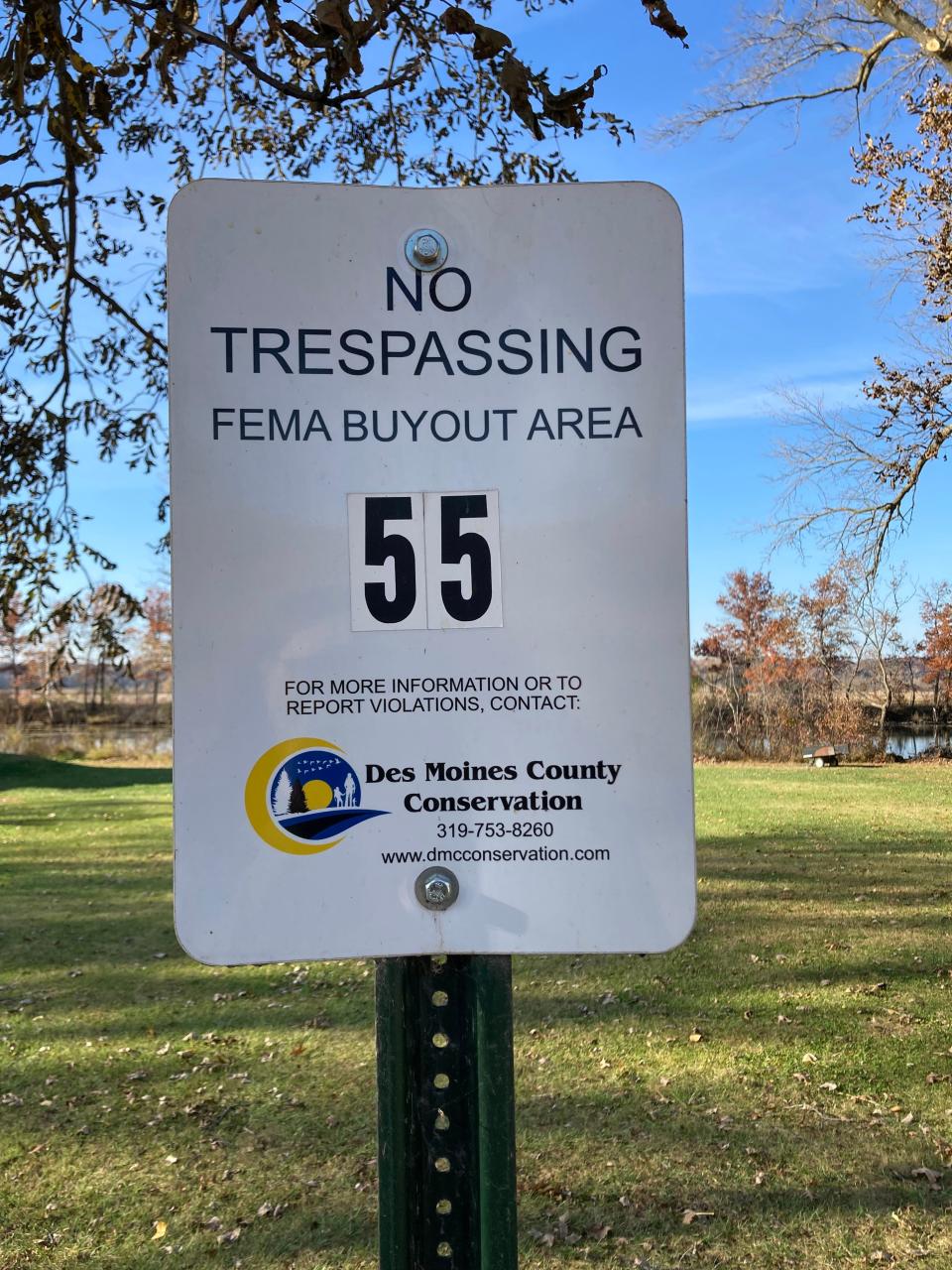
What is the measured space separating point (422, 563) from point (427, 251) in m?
0.50

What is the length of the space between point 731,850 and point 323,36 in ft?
33.0

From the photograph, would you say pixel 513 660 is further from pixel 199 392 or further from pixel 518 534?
pixel 199 392

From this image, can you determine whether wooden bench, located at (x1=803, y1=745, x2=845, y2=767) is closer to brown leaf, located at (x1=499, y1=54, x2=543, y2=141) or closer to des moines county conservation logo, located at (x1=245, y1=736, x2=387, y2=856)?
brown leaf, located at (x1=499, y1=54, x2=543, y2=141)

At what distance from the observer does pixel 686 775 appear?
1.58m

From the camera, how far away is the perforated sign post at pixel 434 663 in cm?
157

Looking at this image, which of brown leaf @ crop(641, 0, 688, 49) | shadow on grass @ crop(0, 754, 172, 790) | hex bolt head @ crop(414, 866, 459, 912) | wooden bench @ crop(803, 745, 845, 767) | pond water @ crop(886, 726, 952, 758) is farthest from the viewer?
pond water @ crop(886, 726, 952, 758)

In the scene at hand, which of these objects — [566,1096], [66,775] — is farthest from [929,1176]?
[66,775]

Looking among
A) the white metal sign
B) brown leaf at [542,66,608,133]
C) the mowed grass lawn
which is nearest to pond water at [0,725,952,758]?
the mowed grass lawn

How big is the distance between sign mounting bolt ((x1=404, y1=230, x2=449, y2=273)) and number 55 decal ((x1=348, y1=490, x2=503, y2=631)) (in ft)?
1.22

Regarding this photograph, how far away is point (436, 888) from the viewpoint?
1.56 meters

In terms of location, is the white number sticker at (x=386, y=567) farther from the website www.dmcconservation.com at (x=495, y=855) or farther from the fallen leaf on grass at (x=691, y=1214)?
the fallen leaf on grass at (x=691, y=1214)

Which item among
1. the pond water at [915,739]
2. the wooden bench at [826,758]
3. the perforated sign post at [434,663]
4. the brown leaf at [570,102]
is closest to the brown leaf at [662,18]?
the brown leaf at [570,102]

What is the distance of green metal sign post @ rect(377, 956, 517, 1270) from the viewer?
1.58 meters

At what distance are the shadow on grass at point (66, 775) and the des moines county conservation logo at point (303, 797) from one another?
2138cm
